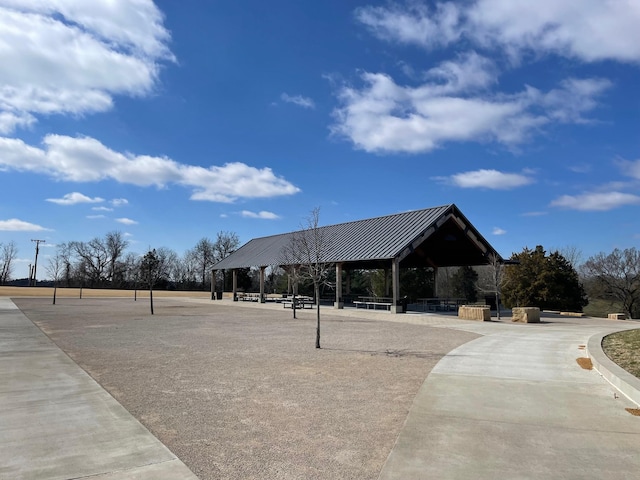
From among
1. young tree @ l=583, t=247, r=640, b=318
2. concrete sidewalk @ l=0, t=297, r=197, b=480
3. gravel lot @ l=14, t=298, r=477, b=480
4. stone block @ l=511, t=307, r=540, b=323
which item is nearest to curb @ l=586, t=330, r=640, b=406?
gravel lot @ l=14, t=298, r=477, b=480

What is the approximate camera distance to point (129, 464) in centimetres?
400

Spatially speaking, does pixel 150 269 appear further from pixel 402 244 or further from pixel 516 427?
pixel 516 427

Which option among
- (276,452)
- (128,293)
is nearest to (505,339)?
(276,452)

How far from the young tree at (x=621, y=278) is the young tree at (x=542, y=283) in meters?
13.2

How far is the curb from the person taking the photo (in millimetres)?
6203

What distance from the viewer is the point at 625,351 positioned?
9.29 metres

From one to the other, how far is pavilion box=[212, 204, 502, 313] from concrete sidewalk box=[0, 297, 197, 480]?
64.5ft

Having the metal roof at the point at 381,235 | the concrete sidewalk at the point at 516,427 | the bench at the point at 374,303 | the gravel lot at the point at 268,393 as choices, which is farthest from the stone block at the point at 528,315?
the concrete sidewalk at the point at 516,427

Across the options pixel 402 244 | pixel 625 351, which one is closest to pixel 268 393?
pixel 625 351

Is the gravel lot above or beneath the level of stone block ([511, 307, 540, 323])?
beneath

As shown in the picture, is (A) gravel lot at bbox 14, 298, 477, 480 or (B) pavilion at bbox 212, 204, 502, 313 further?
(B) pavilion at bbox 212, 204, 502, 313

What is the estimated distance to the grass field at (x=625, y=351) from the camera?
25.5ft

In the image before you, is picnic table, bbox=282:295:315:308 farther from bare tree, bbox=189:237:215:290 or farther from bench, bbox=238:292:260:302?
bare tree, bbox=189:237:215:290

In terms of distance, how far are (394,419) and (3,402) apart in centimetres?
552
